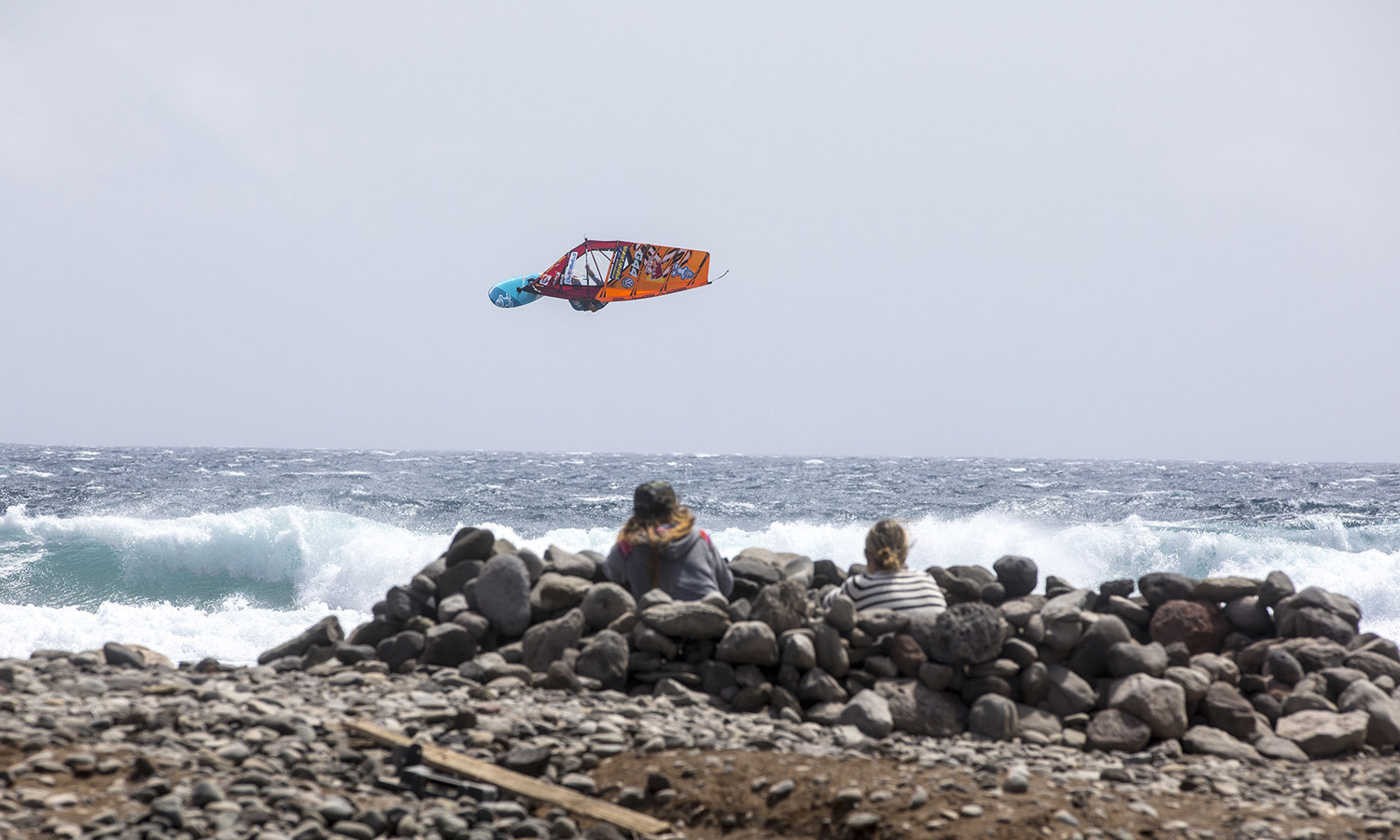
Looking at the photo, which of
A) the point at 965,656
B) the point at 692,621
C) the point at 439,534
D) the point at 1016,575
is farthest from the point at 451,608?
the point at 439,534

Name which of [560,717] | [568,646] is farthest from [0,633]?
[560,717]

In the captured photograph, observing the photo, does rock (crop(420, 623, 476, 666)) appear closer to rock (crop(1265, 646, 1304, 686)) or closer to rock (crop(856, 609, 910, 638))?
rock (crop(856, 609, 910, 638))

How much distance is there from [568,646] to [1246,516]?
2509cm

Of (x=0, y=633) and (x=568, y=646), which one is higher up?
(x=568, y=646)

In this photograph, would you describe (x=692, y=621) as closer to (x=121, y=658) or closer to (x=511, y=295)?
(x=121, y=658)

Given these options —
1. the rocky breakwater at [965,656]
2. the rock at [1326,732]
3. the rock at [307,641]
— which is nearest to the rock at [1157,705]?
the rocky breakwater at [965,656]

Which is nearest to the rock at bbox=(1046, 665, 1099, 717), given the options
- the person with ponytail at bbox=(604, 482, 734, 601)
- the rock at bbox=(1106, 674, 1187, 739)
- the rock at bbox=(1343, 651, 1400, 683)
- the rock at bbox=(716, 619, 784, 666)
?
the rock at bbox=(1106, 674, 1187, 739)

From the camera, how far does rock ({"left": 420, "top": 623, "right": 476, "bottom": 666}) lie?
551 cm

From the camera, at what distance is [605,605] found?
552 centimetres

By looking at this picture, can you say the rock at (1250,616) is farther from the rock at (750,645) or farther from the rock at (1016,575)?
the rock at (750,645)

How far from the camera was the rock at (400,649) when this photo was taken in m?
5.55

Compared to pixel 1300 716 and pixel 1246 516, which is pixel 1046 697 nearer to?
pixel 1300 716

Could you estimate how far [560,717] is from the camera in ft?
14.0

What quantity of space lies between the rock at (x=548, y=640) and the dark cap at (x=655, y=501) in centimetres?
86
